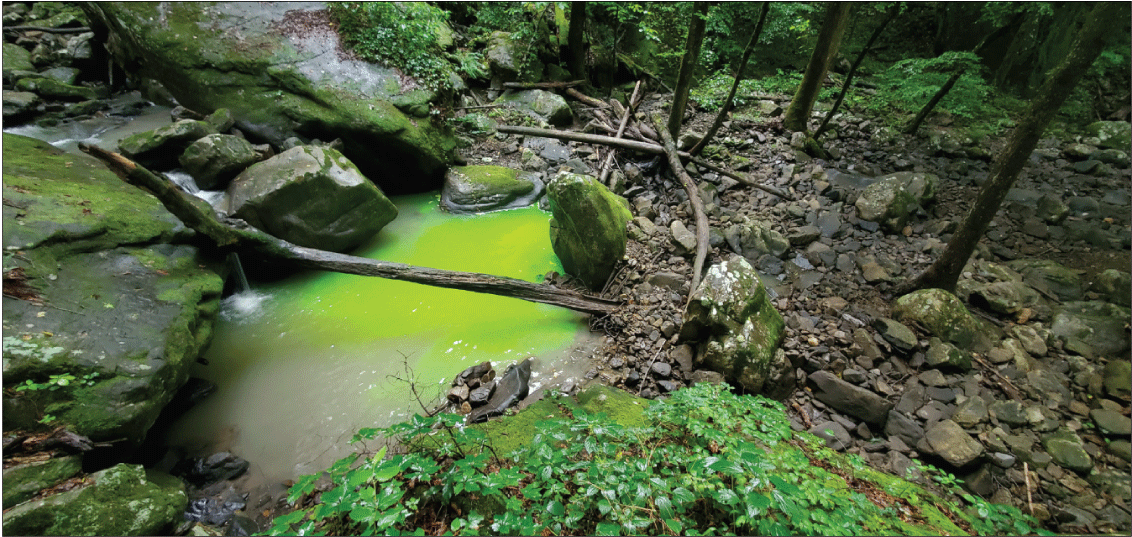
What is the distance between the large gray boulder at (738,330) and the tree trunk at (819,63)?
227 inches

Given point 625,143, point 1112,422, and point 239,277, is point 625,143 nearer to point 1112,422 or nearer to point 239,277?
point 239,277

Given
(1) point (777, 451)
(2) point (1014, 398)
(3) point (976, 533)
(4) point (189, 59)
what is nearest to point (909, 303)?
(2) point (1014, 398)

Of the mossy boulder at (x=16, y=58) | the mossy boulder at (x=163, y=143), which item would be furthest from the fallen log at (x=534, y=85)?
the mossy boulder at (x=16, y=58)

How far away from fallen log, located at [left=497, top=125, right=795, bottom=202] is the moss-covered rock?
25.8ft

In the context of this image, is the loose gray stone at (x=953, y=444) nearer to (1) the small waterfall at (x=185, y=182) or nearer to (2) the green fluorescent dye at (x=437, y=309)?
(2) the green fluorescent dye at (x=437, y=309)

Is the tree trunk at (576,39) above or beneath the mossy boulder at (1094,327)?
above

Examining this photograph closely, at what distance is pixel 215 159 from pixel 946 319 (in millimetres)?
9540

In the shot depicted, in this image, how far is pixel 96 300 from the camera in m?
3.21

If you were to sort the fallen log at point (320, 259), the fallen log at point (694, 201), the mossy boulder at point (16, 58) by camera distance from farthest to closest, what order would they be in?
the mossy boulder at point (16, 58) < the fallen log at point (694, 201) < the fallen log at point (320, 259)

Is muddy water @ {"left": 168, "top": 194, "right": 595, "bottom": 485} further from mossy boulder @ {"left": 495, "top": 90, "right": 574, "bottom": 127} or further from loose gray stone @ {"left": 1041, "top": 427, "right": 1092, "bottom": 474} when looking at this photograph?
mossy boulder @ {"left": 495, "top": 90, "right": 574, "bottom": 127}

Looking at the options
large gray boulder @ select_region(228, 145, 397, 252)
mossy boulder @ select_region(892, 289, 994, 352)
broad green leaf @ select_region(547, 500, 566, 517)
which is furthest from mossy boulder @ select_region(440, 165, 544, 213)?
broad green leaf @ select_region(547, 500, 566, 517)

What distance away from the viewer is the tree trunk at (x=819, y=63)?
6926mm

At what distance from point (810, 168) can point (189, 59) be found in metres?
11.0

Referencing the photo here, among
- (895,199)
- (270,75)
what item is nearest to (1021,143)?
(895,199)
